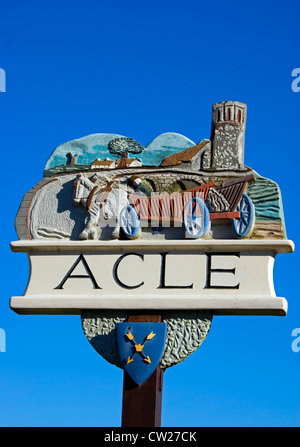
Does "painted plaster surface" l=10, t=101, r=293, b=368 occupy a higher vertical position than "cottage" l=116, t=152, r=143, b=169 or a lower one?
lower

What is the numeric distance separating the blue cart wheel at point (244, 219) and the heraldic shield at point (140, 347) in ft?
5.27

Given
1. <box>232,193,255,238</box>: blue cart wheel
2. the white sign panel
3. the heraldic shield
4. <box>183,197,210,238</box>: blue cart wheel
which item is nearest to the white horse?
the white sign panel

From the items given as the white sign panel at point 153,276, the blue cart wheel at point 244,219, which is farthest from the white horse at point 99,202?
the blue cart wheel at point 244,219

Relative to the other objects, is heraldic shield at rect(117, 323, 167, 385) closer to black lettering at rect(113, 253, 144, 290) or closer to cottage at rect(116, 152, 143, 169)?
black lettering at rect(113, 253, 144, 290)

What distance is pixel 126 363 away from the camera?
563 inches

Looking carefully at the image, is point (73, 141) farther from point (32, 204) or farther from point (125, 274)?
point (125, 274)

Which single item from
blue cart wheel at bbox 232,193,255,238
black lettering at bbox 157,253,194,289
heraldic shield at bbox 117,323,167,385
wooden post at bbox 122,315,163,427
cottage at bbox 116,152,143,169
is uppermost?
cottage at bbox 116,152,143,169

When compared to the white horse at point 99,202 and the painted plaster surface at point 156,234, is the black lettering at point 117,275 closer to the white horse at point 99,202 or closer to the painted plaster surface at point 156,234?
the painted plaster surface at point 156,234

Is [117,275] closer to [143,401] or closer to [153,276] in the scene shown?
[153,276]

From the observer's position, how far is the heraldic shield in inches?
560

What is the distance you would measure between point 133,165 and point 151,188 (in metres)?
0.46

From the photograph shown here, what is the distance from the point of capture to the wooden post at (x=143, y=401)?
45.9ft

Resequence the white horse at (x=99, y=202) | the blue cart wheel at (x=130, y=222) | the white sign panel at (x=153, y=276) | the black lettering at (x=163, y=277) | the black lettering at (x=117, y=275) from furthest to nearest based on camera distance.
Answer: the white horse at (x=99, y=202)
the blue cart wheel at (x=130, y=222)
the black lettering at (x=117, y=275)
the black lettering at (x=163, y=277)
the white sign panel at (x=153, y=276)

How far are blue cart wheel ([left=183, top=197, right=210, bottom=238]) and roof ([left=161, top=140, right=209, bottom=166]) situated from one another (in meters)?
0.66
